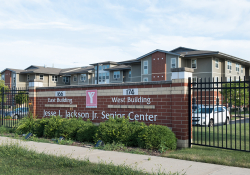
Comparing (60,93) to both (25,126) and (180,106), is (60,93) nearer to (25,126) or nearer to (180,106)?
(25,126)

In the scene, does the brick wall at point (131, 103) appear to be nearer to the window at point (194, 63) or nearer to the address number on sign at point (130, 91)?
the address number on sign at point (130, 91)

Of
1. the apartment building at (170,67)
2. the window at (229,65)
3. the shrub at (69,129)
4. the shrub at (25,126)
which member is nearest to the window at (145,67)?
the apartment building at (170,67)

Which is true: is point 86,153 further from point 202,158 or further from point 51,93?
point 51,93

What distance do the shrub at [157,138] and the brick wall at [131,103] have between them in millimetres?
634

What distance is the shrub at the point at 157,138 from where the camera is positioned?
26.6 feet

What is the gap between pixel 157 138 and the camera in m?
8.12

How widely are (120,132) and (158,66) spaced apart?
34076 millimetres

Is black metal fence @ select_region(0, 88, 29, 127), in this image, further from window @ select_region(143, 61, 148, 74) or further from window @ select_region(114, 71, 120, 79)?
window @ select_region(114, 71, 120, 79)

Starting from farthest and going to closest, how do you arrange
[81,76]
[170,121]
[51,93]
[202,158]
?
[81,76] → [51,93] → [170,121] → [202,158]

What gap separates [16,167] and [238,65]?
144 ft

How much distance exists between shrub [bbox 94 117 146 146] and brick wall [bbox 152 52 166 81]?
1291 inches

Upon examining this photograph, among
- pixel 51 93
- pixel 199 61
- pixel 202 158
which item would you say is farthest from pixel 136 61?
pixel 202 158

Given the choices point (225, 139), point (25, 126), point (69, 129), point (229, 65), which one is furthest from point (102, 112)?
point (229, 65)

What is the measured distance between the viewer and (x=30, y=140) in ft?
34.5
